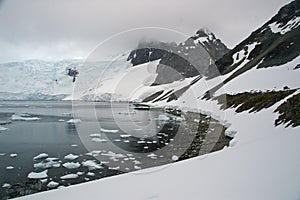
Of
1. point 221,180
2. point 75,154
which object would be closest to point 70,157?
point 75,154

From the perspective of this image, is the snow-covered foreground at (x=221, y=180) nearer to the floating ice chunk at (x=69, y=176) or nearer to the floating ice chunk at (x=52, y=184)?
the floating ice chunk at (x=52, y=184)

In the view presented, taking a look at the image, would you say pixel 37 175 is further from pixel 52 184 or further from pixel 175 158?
pixel 175 158

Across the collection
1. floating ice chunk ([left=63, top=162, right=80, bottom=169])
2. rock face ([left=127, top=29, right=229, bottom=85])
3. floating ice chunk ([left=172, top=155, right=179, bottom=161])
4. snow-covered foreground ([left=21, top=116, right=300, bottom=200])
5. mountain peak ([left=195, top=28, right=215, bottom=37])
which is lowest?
floating ice chunk ([left=172, top=155, right=179, bottom=161])

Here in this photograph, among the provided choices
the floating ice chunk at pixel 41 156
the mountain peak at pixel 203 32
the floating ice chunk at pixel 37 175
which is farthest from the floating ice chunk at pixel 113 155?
the mountain peak at pixel 203 32

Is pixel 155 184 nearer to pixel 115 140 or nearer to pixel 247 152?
pixel 247 152

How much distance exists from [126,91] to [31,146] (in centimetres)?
13523

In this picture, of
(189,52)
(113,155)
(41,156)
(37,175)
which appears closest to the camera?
(37,175)

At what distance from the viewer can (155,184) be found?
260 inches

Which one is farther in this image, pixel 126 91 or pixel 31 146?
pixel 126 91

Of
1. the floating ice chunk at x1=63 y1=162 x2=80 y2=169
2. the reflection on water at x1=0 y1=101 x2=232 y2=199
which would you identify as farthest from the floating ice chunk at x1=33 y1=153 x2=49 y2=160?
the floating ice chunk at x1=63 y1=162 x2=80 y2=169

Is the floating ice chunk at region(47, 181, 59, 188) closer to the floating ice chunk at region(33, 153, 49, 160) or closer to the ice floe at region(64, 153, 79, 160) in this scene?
the ice floe at region(64, 153, 79, 160)

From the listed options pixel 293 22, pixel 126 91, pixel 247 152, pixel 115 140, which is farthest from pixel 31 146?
A: pixel 126 91

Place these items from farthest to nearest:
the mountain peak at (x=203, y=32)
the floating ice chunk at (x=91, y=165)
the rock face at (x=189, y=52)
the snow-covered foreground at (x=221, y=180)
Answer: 1. the mountain peak at (x=203, y=32)
2. the rock face at (x=189, y=52)
3. the floating ice chunk at (x=91, y=165)
4. the snow-covered foreground at (x=221, y=180)

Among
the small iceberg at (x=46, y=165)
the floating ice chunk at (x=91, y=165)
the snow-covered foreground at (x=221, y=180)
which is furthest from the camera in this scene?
the small iceberg at (x=46, y=165)
